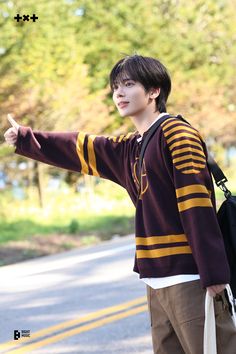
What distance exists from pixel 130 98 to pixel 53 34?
1518 centimetres

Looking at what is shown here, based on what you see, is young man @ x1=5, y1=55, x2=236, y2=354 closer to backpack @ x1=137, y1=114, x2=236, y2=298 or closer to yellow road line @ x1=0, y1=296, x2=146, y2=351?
backpack @ x1=137, y1=114, x2=236, y2=298

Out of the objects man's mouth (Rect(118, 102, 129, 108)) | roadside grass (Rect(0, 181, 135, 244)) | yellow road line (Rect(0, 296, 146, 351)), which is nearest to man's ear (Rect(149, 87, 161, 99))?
man's mouth (Rect(118, 102, 129, 108))

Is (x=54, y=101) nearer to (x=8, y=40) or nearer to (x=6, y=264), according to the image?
(x=8, y=40)

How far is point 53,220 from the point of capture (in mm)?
16062

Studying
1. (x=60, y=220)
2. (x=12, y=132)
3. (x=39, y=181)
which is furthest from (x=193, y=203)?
(x=39, y=181)

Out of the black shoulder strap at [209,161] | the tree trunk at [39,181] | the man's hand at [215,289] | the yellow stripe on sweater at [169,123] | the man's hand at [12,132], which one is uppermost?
the tree trunk at [39,181]

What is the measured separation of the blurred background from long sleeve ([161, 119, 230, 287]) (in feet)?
23.7

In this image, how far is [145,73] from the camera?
3010mm

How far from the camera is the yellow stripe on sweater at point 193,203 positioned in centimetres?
278

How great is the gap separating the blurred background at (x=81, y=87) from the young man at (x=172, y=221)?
6.99m

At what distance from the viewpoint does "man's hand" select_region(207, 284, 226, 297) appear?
278cm

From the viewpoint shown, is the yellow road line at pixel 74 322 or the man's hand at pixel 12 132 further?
the yellow road line at pixel 74 322

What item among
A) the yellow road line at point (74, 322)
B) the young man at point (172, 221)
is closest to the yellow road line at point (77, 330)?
the yellow road line at point (74, 322)

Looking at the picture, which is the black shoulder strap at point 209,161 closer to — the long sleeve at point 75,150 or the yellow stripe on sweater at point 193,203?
the yellow stripe on sweater at point 193,203
